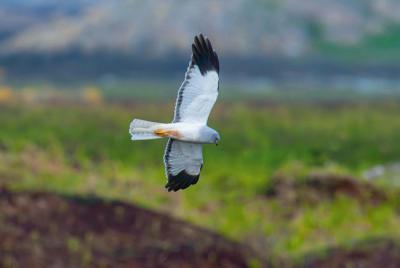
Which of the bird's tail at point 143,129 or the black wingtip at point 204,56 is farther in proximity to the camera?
the black wingtip at point 204,56

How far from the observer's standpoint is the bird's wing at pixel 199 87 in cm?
1000

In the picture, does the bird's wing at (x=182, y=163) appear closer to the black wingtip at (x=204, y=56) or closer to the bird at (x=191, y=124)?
the bird at (x=191, y=124)

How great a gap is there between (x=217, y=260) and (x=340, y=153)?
15.0 m

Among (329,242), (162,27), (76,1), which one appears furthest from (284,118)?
(76,1)

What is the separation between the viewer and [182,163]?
10.5 metres

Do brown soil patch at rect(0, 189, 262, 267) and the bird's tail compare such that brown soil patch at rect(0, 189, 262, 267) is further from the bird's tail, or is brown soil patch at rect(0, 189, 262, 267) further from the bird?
the bird's tail

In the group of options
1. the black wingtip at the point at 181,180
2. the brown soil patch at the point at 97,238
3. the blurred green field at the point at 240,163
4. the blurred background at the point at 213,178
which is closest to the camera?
the black wingtip at the point at 181,180

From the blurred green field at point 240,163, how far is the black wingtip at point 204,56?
9.61 metres

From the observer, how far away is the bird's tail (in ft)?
31.5

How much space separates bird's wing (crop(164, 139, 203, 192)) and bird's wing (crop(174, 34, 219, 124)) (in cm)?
38

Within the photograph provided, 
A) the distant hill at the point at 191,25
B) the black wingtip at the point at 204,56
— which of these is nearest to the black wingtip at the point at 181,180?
the black wingtip at the point at 204,56

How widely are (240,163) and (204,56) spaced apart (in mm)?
21108

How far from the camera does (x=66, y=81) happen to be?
7331 cm

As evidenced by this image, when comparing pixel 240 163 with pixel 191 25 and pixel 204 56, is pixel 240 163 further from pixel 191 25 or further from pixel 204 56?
pixel 191 25
